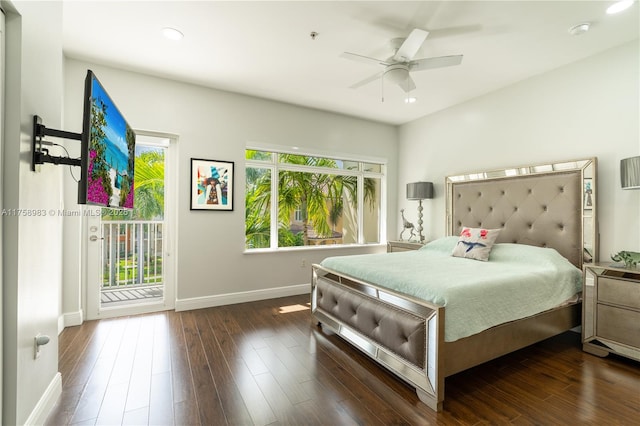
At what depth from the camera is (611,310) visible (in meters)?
2.40

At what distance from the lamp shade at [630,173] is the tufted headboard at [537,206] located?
370 millimetres

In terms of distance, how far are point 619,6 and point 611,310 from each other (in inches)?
91.0

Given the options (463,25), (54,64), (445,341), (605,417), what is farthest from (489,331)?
(54,64)

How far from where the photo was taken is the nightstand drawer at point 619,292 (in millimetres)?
2275

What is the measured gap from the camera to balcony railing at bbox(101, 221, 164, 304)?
4.08 meters

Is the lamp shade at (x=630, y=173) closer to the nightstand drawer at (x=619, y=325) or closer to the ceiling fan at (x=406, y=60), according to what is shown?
the nightstand drawer at (x=619, y=325)

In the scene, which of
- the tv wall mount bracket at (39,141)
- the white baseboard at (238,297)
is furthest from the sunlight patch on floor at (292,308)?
the tv wall mount bracket at (39,141)

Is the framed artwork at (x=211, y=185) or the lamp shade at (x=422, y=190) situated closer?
the framed artwork at (x=211, y=185)

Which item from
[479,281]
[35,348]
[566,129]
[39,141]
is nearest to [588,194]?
[566,129]

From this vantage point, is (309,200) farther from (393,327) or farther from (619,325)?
(619,325)

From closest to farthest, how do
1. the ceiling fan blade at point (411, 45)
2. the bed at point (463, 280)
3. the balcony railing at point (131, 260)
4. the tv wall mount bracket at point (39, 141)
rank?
1. the tv wall mount bracket at point (39, 141)
2. the bed at point (463, 280)
3. the ceiling fan blade at point (411, 45)
4. the balcony railing at point (131, 260)

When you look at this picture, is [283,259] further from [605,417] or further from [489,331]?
[605,417]

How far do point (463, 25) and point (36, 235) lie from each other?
128 inches

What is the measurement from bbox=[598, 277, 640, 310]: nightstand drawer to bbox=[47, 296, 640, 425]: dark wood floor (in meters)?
0.49
